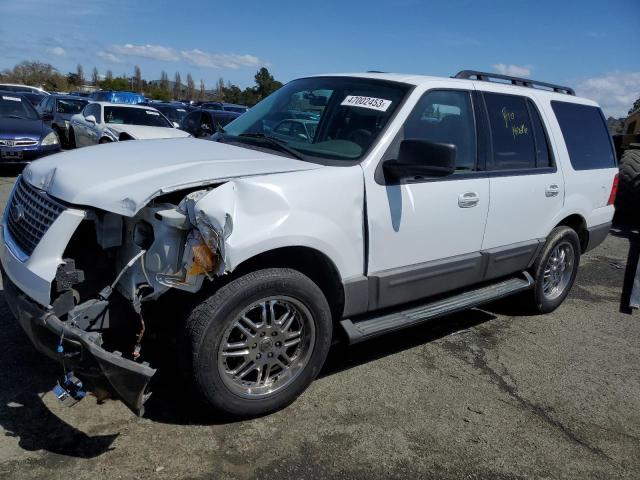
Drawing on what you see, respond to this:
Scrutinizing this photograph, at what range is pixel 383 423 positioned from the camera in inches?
126

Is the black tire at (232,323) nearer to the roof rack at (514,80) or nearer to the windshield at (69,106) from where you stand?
the roof rack at (514,80)

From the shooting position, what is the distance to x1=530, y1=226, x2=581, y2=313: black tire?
4.89 metres

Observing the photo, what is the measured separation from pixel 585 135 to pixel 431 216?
2516 millimetres

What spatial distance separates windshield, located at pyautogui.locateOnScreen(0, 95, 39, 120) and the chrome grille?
9.29 m

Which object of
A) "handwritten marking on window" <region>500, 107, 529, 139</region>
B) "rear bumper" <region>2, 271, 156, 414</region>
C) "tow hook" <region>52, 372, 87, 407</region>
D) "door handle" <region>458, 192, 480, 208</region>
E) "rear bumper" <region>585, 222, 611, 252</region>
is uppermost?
"handwritten marking on window" <region>500, 107, 529, 139</region>

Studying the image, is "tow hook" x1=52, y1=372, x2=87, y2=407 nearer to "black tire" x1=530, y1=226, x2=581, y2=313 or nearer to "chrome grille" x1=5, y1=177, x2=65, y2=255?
"chrome grille" x1=5, y1=177, x2=65, y2=255

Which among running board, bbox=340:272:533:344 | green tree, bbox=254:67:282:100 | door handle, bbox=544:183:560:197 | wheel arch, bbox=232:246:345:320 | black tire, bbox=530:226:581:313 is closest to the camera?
wheel arch, bbox=232:246:345:320

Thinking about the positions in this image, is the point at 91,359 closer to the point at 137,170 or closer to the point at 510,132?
the point at 137,170

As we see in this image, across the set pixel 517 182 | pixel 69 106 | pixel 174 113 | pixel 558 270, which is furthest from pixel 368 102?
pixel 174 113

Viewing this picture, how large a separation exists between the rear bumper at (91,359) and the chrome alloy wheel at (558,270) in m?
3.91

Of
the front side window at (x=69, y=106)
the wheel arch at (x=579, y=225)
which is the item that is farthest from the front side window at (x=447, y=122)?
the front side window at (x=69, y=106)

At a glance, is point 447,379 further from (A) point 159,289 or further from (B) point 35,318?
(B) point 35,318

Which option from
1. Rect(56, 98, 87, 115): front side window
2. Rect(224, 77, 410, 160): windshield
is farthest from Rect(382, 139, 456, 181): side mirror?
Rect(56, 98, 87, 115): front side window

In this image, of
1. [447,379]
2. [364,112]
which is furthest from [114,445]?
[364,112]
